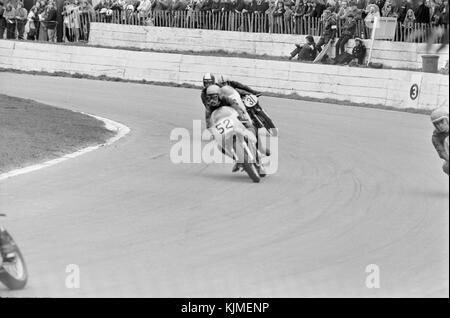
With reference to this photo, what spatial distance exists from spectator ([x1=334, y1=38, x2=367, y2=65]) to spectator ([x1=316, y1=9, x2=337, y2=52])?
25.4 inches

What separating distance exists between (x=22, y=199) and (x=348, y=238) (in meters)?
4.22

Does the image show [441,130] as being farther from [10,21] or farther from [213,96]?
[10,21]

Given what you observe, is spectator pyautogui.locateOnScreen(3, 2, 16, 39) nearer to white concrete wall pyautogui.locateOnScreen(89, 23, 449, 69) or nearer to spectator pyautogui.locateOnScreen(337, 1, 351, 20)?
white concrete wall pyautogui.locateOnScreen(89, 23, 449, 69)

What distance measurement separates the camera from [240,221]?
1042 cm

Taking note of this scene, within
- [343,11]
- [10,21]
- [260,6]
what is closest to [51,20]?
[10,21]

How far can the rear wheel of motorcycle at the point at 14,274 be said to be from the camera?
7.53 metres

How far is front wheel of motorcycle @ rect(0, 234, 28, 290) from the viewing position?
24.7 ft

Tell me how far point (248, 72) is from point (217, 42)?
3.78m

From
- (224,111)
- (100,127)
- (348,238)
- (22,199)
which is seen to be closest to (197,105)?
(100,127)

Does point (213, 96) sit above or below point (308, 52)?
above

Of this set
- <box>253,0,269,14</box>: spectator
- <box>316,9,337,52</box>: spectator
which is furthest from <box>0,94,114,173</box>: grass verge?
<box>253,0,269,14</box>: spectator

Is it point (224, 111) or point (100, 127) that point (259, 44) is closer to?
point (100, 127)

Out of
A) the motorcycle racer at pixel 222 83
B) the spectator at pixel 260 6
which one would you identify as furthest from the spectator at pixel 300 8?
the motorcycle racer at pixel 222 83
